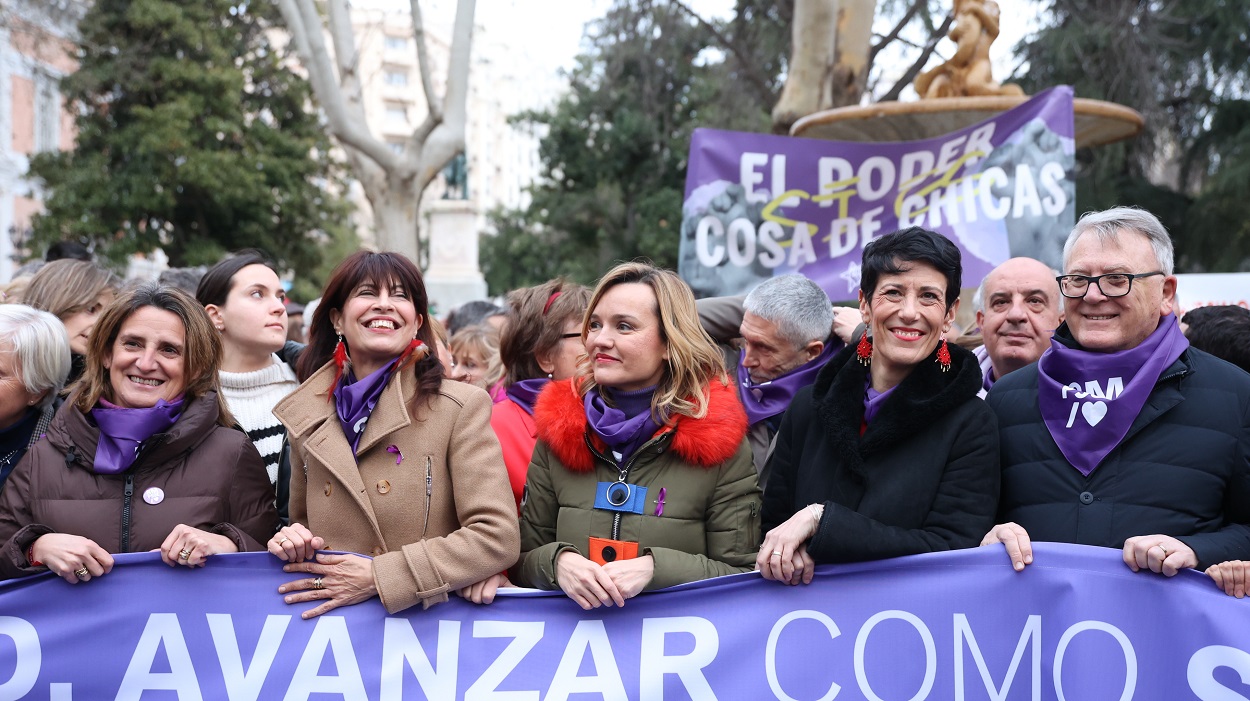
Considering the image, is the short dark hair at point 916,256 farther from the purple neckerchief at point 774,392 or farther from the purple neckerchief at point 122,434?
the purple neckerchief at point 122,434

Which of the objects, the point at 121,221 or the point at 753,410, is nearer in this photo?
the point at 753,410

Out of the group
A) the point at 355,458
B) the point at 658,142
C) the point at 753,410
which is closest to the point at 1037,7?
the point at 658,142

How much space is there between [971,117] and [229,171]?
1686cm

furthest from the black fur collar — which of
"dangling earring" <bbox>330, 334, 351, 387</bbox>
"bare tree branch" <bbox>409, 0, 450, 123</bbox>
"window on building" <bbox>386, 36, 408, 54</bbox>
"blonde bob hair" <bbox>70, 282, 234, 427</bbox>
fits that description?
"window on building" <bbox>386, 36, 408, 54</bbox>

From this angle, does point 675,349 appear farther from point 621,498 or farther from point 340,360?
point 340,360

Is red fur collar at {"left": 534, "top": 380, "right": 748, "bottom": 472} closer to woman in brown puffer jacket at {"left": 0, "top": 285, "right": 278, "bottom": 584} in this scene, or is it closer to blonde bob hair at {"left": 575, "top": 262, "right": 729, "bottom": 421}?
blonde bob hair at {"left": 575, "top": 262, "right": 729, "bottom": 421}

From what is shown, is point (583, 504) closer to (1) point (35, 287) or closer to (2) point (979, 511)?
(2) point (979, 511)

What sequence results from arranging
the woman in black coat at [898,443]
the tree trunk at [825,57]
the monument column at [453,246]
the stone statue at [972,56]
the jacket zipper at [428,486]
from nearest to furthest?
1. the woman in black coat at [898,443]
2. the jacket zipper at [428,486]
3. the stone statue at [972,56]
4. the tree trunk at [825,57]
5. the monument column at [453,246]

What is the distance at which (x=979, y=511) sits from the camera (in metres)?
2.88

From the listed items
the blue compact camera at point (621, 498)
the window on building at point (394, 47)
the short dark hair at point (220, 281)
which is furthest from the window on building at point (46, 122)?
the window on building at point (394, 47)

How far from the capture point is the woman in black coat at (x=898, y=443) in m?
2.86

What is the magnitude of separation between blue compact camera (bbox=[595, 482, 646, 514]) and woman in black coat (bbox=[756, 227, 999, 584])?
353mm

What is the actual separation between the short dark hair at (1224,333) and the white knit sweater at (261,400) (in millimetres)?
3174

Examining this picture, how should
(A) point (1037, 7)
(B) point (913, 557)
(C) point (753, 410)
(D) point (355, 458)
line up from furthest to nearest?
1. (A) point (1037, 7)
2. (C) point (753, 410)
3. (D) point (355, 458)
4. (B) point (913, 557)
